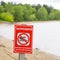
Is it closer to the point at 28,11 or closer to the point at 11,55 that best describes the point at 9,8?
the point at 28,11

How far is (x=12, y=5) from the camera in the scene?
7575 centimetres

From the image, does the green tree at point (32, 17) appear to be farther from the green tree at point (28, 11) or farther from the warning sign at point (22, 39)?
the warning sign at point (22, 39)

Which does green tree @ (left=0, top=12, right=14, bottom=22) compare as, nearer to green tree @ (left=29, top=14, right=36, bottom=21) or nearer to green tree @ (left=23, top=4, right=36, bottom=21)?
green tree @ (left=23, top=4, right=36, bottom=21)

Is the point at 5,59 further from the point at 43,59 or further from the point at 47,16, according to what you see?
the point at 47,16

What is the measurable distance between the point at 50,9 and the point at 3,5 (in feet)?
47.3

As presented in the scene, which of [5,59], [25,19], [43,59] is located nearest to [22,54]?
[5,59]

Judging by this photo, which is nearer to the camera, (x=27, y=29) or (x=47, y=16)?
(x=27, y=29)

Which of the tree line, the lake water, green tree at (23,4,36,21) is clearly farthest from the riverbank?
green tree at (23,4,36,21)

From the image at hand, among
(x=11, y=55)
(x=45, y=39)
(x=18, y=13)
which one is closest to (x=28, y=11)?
(x=18, y=13)

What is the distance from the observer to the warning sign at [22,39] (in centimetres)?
342

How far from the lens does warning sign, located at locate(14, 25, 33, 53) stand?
11.2 feet

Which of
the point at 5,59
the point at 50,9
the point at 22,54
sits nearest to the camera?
the point at 22,54

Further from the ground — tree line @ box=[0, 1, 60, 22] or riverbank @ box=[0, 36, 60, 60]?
riverbank @ box=[0, 36, 60, 60]

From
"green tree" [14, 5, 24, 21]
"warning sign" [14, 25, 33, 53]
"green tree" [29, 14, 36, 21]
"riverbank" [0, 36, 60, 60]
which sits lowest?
"green tree" [29, 14, 36, 21]
